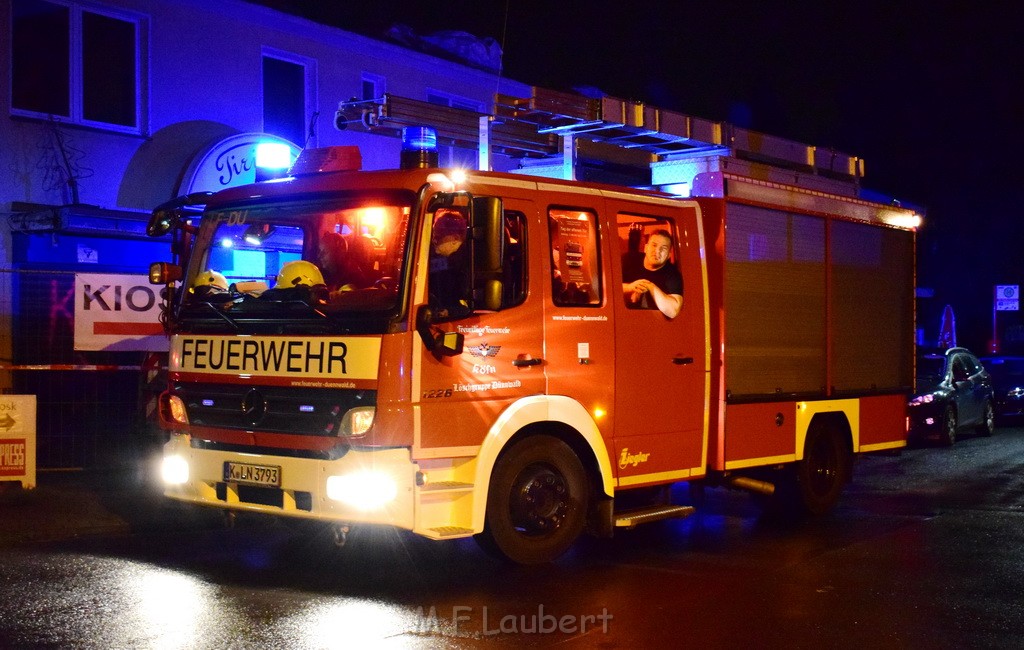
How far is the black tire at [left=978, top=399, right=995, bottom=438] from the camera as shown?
787 inches

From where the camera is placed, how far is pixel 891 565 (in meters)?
8.57

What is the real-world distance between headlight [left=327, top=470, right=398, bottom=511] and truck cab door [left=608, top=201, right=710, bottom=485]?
1992mm

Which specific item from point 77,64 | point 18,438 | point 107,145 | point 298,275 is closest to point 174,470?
point 298,275

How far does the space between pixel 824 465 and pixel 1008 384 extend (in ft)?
42.6

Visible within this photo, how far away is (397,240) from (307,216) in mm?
997

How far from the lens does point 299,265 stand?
25.6 ft

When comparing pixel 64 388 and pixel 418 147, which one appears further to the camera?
pixel 64 388

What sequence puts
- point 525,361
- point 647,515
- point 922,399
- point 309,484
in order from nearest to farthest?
point 309,484 → point 525,361 → point 647,515 → point 922,399

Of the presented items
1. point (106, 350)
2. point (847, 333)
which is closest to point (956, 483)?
point (847, 333)

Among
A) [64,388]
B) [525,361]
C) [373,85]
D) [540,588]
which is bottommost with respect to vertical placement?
[540,588]

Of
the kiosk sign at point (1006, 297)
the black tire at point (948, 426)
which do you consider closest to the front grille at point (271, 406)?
the black tire at point (948, 426)

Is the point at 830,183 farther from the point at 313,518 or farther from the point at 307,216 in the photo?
the point at 313,518

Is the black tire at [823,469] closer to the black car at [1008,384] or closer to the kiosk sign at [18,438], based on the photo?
the kiosk sign at [18,438]

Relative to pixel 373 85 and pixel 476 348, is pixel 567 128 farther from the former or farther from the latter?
pixel 373 85
